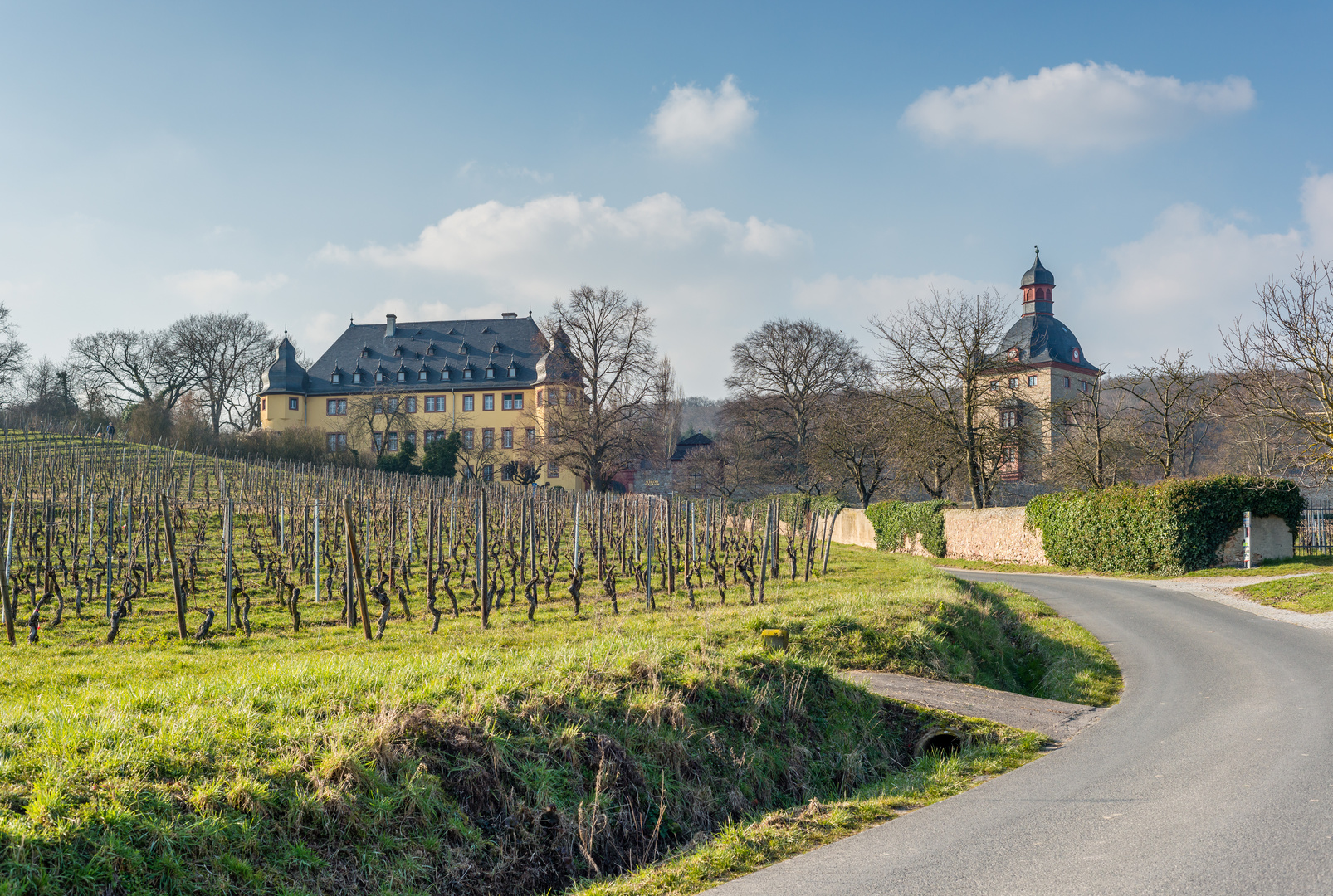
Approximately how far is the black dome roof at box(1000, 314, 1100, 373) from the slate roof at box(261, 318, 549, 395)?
36372 mm

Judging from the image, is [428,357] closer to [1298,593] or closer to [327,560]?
A: [327,560]

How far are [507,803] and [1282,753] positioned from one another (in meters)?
6.15

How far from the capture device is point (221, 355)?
6525 centimetres

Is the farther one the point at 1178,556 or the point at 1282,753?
the point at 1178,556

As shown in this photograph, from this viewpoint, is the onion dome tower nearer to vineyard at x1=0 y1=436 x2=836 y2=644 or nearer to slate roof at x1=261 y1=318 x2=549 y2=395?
slate roof at x1=261 y1=318 x2=549 y2=395

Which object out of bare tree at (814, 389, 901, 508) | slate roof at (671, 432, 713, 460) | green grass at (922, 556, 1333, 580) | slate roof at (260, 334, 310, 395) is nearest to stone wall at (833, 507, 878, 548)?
bare tree at (814, 389, 901, 508)

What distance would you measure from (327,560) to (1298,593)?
19268mm

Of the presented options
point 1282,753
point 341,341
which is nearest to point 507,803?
point 1282,753

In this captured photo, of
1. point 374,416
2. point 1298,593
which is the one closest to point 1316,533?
point 1298,593

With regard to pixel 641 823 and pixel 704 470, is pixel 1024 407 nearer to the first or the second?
pixel 704 470

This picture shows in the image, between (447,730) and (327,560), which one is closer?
(447,730)

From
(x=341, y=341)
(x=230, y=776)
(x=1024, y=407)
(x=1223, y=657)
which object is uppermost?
(x=341, y=341)

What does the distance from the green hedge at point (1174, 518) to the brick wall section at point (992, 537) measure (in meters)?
3.29

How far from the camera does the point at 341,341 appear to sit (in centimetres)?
7675
